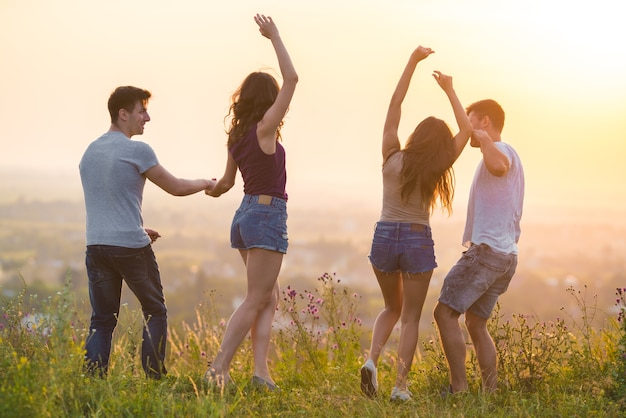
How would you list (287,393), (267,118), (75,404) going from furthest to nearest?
(287,393) < (267,118) < (75,404)

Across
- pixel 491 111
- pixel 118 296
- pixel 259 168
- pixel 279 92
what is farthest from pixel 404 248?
pixel 118 296

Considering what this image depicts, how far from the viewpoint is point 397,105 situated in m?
6.19

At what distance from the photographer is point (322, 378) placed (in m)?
7.05

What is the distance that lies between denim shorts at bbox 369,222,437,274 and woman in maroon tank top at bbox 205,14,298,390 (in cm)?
76

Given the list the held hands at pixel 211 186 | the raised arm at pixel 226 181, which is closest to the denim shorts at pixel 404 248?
the raised arm at pixel 226 181

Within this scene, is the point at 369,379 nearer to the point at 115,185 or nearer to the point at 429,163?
the point at 429,163

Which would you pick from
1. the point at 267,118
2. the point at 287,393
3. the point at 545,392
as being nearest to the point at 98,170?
the point at 267,118

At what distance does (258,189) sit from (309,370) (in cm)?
211

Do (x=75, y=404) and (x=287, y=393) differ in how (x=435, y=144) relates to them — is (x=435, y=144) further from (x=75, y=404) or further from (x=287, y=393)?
(x=75, y=404)

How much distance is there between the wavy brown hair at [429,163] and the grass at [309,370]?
1.53 metres

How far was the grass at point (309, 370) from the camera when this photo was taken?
5.04 meters

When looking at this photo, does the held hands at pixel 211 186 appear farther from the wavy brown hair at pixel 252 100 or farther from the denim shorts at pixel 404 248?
the denim shorts at pixel 404 248

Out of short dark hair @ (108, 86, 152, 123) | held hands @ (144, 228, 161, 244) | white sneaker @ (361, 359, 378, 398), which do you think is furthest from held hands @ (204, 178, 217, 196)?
white sneaker @ (361, 359, 378, 398)

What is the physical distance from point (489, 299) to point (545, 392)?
97 cm
